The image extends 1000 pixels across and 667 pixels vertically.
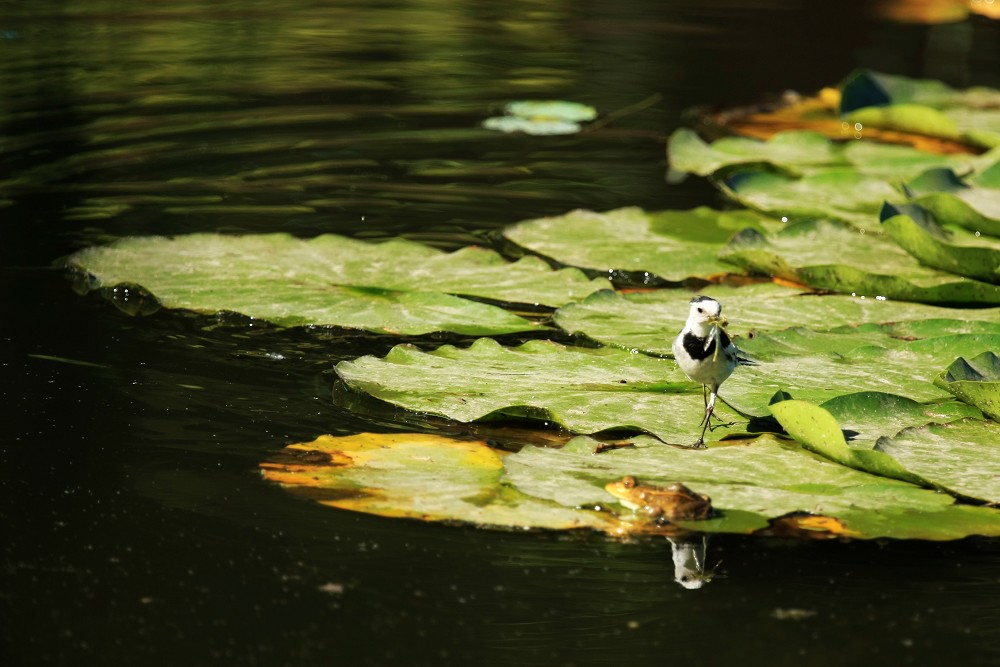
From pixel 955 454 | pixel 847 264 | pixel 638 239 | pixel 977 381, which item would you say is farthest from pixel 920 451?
pixel 638 239

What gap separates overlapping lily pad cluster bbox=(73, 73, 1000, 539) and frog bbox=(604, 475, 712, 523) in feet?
0.07

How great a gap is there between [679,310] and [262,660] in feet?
5.25

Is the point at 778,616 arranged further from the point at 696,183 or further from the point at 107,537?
the point at 696,183

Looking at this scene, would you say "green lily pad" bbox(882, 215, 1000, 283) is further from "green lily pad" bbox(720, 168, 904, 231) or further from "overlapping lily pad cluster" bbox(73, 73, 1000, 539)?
"green lily pad" bbox(720, 168, 904, 231)

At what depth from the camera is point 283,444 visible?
237 centimetres

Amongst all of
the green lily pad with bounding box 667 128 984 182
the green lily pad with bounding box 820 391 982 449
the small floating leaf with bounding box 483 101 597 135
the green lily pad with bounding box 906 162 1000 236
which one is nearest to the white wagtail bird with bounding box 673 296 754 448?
the green lily pad with bounding box 820 391 982 449

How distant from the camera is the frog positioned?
208 cm

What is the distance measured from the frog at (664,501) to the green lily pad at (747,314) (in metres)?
0.70

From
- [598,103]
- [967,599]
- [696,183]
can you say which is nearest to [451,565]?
[967,599]

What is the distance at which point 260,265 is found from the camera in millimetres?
3289

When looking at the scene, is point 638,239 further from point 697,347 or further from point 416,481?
point 416,481

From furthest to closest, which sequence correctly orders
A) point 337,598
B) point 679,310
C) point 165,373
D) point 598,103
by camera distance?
point 598,103 → point 679,310 → point 165,373 → point 337,598

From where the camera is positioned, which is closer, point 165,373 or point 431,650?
point 431,650

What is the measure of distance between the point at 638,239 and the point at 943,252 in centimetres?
85
